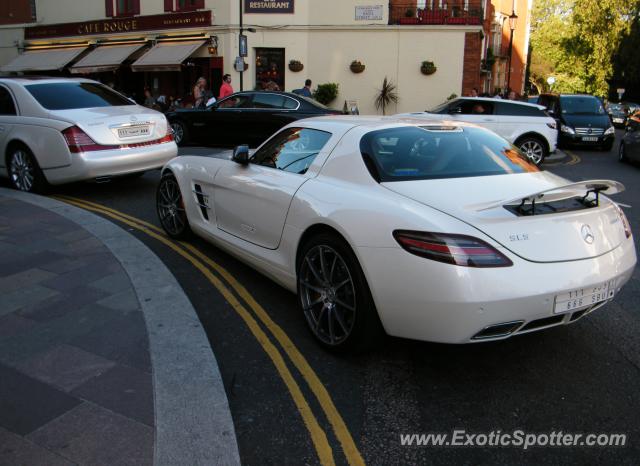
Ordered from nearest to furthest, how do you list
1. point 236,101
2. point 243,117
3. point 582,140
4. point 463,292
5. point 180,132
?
point 463,292
point 243,117
point 236,101
point 180,132
point 582,140

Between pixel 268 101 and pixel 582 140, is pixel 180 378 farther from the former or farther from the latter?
pixel 582 140

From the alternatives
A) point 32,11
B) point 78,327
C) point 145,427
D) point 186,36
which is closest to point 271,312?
point 78,327

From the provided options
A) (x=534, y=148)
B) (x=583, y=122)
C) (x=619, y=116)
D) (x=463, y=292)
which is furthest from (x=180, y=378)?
(x=619, y=116)

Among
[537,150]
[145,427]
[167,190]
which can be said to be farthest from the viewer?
[537,150]

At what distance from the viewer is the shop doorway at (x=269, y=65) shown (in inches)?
951

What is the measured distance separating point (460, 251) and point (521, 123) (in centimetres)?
1096

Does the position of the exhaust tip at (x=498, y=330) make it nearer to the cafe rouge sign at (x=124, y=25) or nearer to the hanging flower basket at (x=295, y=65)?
the hanging flower basket at (x=295, y=65)

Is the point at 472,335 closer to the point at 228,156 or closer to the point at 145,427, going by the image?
the point at 145,427

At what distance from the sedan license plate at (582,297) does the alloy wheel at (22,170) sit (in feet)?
24.7

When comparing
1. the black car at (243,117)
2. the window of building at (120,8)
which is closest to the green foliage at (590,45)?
the window of building at (120,8)

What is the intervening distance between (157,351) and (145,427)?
2.69 ft

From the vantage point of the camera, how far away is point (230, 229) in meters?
4.96

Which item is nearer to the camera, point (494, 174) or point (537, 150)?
point (494, 174)

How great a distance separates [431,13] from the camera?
2322cm
